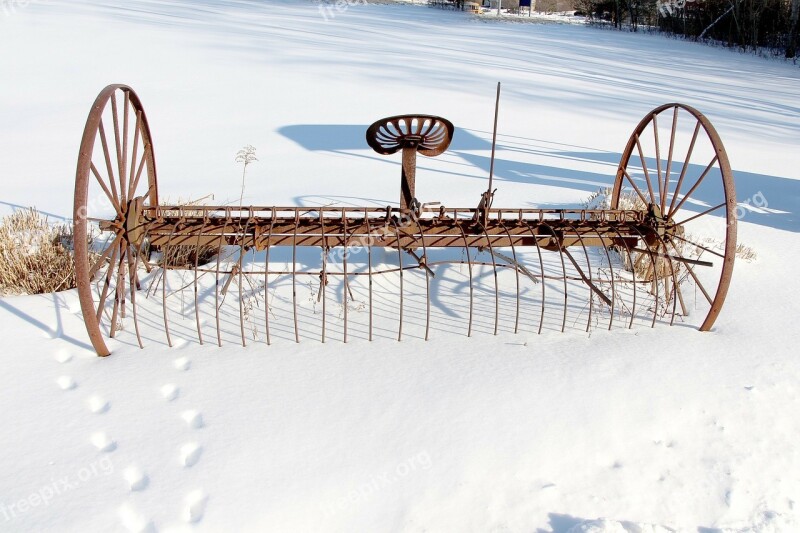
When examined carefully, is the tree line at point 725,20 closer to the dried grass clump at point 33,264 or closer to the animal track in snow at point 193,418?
the dried grass clump at point 33,264

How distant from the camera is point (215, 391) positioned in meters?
2.93

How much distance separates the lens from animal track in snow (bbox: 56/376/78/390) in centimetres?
294

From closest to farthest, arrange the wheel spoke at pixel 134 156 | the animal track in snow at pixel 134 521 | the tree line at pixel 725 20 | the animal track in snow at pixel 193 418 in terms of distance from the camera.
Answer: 1. the animal track in snow at pixel 134 521
2. the animal track in snow at pixel 193 418
3. the wheel spoke at pixel 134 156
4. the tree line at pixel 725 20

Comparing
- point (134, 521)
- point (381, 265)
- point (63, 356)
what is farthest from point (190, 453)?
point (381, 265)

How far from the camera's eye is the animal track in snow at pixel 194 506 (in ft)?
7.38

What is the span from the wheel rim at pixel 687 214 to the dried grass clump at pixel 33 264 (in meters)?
3.65

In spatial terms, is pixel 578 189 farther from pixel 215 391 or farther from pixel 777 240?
pixel 215 391

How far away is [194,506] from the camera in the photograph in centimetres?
230

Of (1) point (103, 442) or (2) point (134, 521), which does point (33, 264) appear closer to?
(1) point (103, 442)

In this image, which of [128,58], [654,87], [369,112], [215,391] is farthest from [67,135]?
[654,87]

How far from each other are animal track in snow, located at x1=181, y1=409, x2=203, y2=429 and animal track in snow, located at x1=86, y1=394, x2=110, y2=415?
377 millimetres

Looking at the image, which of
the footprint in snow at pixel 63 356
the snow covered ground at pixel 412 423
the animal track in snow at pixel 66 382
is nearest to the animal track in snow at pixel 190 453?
the snow covered ground at pixel 412 423

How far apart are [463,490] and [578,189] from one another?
4.65 meters

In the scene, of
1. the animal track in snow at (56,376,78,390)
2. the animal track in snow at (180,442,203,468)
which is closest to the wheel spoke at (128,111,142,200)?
the animal track in snow at (56,376,78,390)
